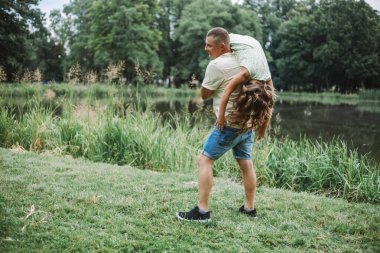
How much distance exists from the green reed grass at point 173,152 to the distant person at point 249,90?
3.00m

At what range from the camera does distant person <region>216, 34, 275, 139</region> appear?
133 inches

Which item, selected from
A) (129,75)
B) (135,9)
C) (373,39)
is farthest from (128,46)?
(373,39)

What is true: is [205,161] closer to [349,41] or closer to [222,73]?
[222,73]

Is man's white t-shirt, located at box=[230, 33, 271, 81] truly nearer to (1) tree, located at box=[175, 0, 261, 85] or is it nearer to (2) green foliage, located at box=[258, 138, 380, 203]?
(2) green foliage, located at box=[258, 138, 380, 203]

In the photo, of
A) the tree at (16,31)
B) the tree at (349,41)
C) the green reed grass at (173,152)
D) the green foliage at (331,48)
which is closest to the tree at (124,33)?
the tree at (16,31)

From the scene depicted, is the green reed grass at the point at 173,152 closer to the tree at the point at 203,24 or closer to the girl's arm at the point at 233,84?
the girl's arm at the point at 233,84

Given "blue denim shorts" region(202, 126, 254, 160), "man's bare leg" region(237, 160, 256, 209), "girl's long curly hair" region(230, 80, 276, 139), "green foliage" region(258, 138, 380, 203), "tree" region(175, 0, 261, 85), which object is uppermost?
"tree" region(175, 0, 261, 85)

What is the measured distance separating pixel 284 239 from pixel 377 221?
54.0 inches

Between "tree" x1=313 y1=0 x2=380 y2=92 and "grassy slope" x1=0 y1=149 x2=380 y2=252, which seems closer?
"grassy slope" x1=0 y1=149 x2=380 y2=252

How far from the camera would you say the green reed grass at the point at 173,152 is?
621 centimetres

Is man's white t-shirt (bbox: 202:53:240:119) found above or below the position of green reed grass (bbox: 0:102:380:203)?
above

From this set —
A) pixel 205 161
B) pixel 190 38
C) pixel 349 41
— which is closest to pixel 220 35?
pixel 205 161

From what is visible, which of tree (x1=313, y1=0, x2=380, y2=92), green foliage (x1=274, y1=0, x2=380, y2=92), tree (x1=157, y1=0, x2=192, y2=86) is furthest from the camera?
tree (x1=157, y1=0, x2=192, y2=86)

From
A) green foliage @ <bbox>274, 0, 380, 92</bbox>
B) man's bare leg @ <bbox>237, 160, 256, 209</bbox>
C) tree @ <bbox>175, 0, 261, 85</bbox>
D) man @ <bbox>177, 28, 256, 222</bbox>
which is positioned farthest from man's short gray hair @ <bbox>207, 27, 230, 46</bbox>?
green foliage @ <bbox>274, 0, 380, 92</bbox>
